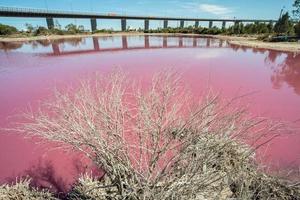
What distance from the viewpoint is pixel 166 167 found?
4.57 metres

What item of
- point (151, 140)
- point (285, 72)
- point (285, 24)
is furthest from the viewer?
point (285, 24)

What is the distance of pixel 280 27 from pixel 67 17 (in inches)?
2669

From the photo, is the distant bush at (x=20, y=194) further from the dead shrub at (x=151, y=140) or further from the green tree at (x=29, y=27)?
the green tree at (x=29, y=27)

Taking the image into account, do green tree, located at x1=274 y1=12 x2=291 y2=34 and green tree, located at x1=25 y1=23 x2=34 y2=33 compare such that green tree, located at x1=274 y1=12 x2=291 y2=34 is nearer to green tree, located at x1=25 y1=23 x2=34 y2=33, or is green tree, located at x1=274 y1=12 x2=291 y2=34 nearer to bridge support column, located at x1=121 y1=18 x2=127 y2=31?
bridge support column, located at x1=121 y1=18 x2=127 y2=31

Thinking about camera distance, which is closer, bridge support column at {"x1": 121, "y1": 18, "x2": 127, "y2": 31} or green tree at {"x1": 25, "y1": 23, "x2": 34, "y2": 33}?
green tree at {"x1": 25, "y1": 23, "x2": 34, "y2": 33}

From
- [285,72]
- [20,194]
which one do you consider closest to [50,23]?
[285,72]

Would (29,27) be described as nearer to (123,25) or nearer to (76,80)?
(123,25)

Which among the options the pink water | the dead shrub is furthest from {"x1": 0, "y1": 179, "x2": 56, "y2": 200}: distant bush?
the dead shrub

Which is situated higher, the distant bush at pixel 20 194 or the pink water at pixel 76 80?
the distant bush at pixel 20 194

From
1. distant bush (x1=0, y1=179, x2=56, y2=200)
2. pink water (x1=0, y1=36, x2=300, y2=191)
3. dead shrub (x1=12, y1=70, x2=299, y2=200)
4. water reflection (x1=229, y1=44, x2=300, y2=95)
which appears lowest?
water reflection (x1=229, y1=44, x2=300, y2=95)

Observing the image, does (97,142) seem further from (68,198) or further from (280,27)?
(280,27)

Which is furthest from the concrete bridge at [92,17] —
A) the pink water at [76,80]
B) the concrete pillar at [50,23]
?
the pink water at [76,80]

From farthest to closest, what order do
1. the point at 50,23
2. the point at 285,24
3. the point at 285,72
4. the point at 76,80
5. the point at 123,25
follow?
the point at 123,25 → the point at 50,23 → the point at 285,24 → the point at 285,72 → the point at 76,80

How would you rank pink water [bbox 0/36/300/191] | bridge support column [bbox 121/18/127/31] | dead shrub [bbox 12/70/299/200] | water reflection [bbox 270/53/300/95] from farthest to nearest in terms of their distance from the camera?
bridge support column [bbox 121/18/127/31] → water reflection [bbox 270/53/300/95] → pink water [bbox 0/36/300/191] → dead shrub [bbox 12/70/299/200]
